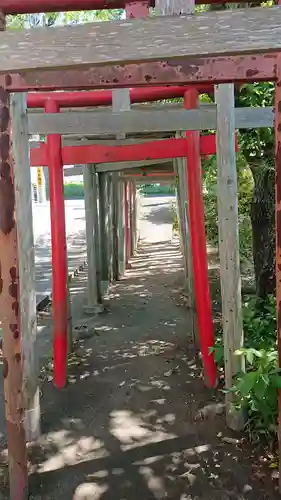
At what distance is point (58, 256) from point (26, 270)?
104cm

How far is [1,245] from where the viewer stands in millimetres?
2742

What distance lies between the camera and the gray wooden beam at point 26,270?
3908 millimetres

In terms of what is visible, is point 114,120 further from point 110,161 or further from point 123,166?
point 123,166

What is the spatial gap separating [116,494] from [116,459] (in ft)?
1.41

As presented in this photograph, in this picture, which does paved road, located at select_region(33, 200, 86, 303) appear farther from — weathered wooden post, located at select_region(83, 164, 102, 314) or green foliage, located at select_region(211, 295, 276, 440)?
green foliage, located at select_region(211, 295, 276, 440)

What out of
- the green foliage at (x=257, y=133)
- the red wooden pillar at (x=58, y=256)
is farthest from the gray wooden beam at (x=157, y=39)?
the green foliage at (x=257, y=133)

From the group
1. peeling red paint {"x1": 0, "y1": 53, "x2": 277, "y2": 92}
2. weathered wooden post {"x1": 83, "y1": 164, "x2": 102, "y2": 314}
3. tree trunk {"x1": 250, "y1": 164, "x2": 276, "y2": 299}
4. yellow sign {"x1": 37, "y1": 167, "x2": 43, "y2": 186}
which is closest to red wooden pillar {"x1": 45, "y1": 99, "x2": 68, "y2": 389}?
peeling red paint {"x1": 0, "y1": 53, "x2": 277, "y2": 92}

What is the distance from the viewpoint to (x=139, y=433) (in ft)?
13.3

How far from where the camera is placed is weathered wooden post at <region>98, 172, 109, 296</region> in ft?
30.8

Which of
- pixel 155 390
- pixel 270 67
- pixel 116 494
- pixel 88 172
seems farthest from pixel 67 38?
pixel 88 172

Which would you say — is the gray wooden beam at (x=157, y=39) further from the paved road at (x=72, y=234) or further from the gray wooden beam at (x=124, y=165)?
the paved road at (x=72, y=234)

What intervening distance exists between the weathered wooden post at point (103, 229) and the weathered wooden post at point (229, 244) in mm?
5418

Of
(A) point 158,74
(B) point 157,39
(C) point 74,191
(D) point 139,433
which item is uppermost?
(B) point 157,39

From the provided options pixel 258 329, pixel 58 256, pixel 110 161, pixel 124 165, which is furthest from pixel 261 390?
pixel 124 165
